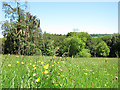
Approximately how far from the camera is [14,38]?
486 cm

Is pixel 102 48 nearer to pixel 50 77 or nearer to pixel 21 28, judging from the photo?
pixel 21 28

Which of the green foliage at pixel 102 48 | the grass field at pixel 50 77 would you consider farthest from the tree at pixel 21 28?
the green foliage at pixel 102 48

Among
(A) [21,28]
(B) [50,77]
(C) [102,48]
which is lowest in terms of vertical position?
(C) [102,48]

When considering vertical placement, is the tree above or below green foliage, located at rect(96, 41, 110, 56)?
above

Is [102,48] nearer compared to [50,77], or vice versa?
[50,77]

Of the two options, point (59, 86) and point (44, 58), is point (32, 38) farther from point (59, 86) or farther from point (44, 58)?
point (59, 86)

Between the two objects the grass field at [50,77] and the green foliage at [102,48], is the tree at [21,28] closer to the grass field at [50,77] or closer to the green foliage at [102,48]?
the grass field at [50,77]

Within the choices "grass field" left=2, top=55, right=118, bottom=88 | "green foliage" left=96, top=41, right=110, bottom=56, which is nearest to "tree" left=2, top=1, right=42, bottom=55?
"grass field" left=2, top=55, right=118, bottom=88

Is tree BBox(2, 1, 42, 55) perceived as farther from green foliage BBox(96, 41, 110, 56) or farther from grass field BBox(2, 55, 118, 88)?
green foliage BBox(96, 41, 110, 56)

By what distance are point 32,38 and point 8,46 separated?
1909mm

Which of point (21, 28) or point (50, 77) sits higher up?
point (21, 28)

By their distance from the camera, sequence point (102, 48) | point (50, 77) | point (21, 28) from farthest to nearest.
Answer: point (102, 48) < point (21, 28) < point (50, 77)

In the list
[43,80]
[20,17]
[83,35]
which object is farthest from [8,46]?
[83,35]

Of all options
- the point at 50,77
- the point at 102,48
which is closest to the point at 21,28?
the point at 50,77
